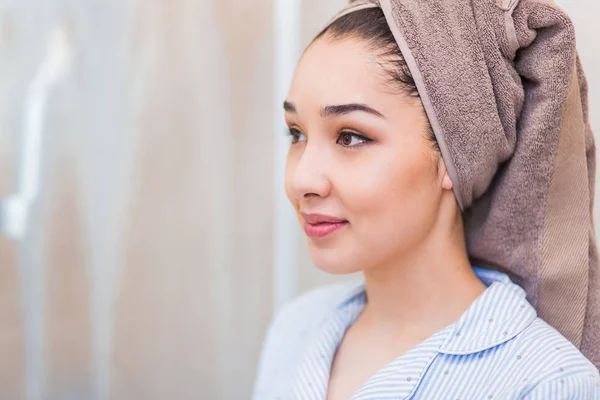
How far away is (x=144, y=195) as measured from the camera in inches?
61.6

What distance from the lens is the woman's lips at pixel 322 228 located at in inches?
38.2

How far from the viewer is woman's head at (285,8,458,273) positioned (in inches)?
36.4

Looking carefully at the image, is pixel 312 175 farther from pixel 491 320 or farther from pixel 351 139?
pixel 491 320

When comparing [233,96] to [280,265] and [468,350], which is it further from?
[468,350]

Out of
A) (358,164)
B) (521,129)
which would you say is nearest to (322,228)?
(358,164)

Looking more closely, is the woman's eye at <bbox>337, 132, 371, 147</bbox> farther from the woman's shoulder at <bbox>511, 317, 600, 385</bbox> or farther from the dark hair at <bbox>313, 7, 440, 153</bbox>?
the woman's shoulder at <bbox>511, 317, 600, 385</bbox>

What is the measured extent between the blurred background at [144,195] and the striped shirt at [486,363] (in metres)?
0.57

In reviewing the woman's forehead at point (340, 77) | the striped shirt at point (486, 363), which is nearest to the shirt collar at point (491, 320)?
the striped shirt at point (486, 363)

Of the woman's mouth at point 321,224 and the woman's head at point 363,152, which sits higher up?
the woman's head at point 363,152

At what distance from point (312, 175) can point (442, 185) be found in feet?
0.67

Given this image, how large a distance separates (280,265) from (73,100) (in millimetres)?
645

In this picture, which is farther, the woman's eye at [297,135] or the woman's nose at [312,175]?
the woman's eye at [297,135]

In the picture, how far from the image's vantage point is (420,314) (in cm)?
101

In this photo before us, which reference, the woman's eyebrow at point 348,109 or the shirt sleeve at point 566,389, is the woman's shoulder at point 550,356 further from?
the woman's eyebrow at point 348,109
